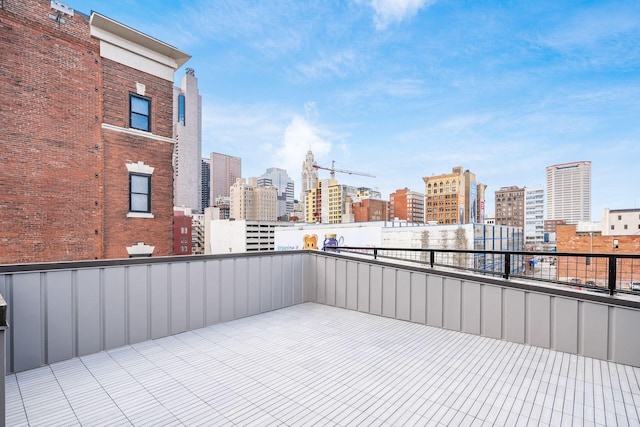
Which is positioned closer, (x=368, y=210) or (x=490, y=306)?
(x=490, y=306)

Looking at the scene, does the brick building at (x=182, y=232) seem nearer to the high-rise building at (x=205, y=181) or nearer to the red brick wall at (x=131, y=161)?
the red brick wall at (x=131, y=161)

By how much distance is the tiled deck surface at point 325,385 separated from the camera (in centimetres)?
281

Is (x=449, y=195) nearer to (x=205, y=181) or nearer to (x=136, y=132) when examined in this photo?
(x=136, y=132)

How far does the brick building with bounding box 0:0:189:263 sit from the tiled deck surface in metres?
7.64

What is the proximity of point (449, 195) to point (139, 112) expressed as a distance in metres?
113

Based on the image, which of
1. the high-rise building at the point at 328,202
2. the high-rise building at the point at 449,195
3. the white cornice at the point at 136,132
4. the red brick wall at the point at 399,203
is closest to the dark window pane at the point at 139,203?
the white cornice at the point at 136,132

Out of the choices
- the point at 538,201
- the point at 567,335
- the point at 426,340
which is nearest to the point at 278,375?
the point at 426,340

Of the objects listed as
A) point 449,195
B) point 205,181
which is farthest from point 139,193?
point 205,181

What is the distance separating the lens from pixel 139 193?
37.2 ft

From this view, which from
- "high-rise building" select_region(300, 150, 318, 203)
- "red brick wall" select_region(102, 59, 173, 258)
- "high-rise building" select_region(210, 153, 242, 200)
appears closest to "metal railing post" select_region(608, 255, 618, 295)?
"red brick wall" select_region(102, 59, 173, 258)

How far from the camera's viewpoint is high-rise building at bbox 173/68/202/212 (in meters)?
139

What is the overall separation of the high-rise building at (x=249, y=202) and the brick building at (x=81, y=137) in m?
145

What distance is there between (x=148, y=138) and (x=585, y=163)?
266 meters

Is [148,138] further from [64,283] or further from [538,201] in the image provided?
[538,201]
